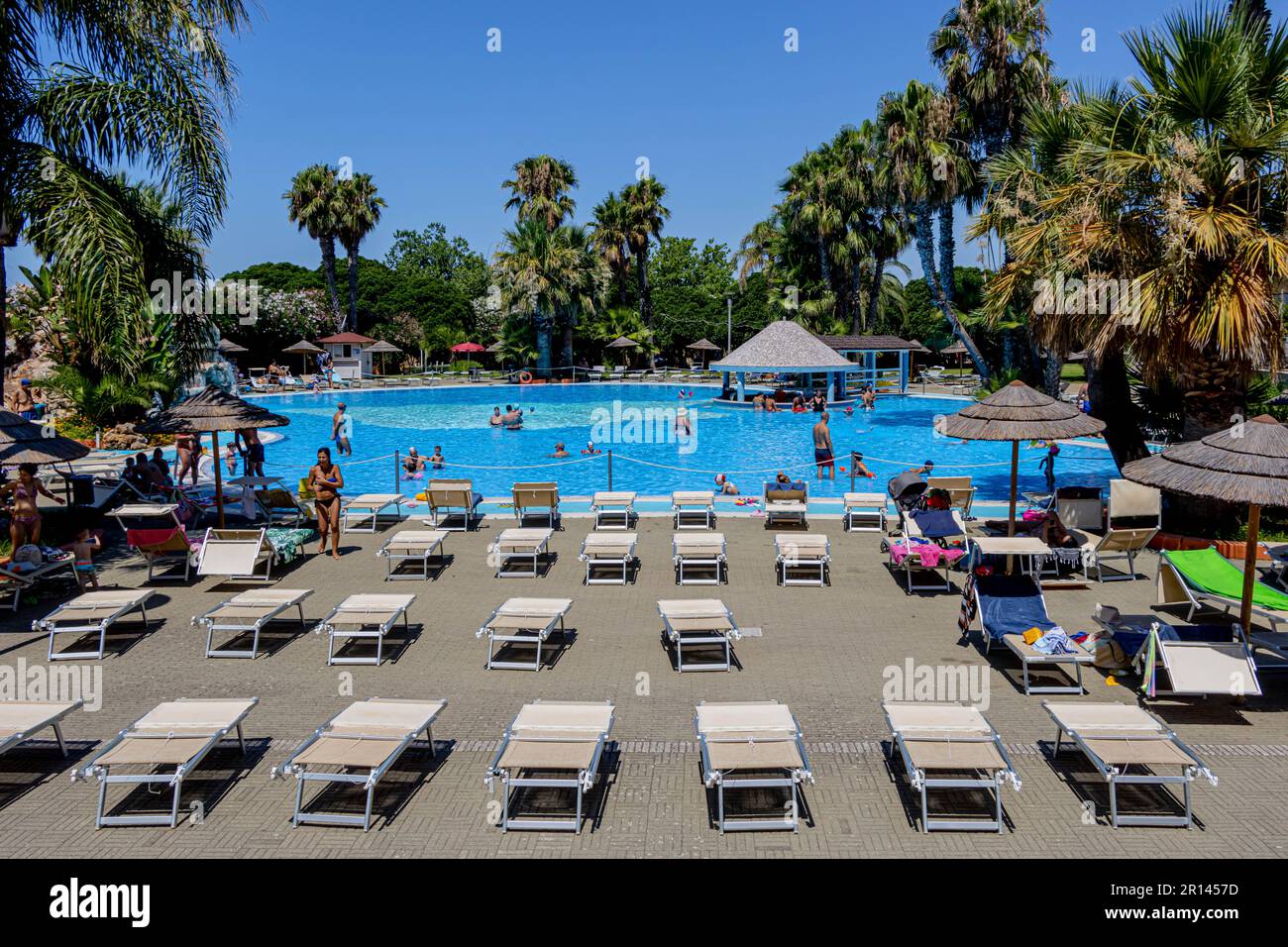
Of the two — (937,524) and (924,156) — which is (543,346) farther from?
(937,524)

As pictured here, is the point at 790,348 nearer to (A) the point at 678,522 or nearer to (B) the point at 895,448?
(B) the point at 895,448

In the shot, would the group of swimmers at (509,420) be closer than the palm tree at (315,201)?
Yes

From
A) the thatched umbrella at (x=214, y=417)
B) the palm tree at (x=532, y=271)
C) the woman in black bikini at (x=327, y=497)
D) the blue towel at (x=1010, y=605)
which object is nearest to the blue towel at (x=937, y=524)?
the blue towel at (x=1010, y=605)

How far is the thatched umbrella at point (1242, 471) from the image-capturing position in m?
7.95

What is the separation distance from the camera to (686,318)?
2534 inches

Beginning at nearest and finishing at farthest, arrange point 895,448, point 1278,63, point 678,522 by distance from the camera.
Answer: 1. point 1278,63
2. point 678,522
3. point 895,448

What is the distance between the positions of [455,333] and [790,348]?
115 ft

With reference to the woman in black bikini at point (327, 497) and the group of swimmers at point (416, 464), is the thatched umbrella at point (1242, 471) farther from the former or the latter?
the group of swimmers at point (416, 464)

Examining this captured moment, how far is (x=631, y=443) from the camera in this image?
30.3m

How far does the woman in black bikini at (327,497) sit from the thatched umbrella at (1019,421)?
8.75 meters

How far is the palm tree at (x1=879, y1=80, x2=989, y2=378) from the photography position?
29812 mm

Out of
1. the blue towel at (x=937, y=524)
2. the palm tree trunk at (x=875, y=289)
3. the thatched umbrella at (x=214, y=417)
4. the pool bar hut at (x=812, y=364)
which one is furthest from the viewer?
the palm tree trunk at (x=875, y=289)

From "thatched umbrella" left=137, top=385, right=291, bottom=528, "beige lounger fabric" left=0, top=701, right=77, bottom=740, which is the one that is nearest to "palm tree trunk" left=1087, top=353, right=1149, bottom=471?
"thatched umbrella" left=137, top=385, right=291, bottom=528
